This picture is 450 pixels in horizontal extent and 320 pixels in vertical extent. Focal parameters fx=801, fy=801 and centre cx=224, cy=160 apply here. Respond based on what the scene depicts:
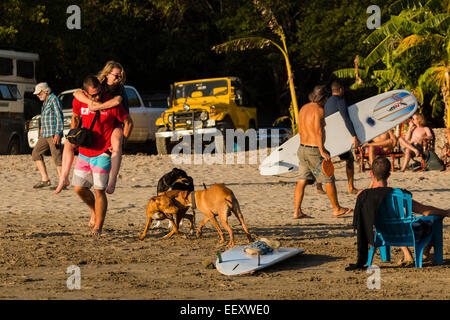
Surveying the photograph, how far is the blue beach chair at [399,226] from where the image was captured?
6.80m

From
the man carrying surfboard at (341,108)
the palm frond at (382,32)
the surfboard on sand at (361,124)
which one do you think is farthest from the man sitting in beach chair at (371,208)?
the palm frond at (382,32)

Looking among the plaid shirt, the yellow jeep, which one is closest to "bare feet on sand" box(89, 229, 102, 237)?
the plaid shirt

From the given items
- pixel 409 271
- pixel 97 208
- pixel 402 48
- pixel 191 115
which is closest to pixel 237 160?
pixel 191 115

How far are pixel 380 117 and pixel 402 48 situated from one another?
7550 mm

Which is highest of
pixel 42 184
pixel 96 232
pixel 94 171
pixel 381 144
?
pixel 381 144

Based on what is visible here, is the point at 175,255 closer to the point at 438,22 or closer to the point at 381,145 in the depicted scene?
the point at 381,145

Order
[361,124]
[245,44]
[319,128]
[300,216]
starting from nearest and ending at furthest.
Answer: [319,128]
[300,216]
[361,124]
[245,44]

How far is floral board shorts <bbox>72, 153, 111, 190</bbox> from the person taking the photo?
8461 millimetres

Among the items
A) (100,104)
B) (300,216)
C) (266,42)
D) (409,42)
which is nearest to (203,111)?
(266,42)

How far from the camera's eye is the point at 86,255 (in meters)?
7.91

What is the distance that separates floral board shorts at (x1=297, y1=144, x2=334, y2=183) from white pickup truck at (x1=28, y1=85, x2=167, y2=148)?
443 inches

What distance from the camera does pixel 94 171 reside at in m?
8.47

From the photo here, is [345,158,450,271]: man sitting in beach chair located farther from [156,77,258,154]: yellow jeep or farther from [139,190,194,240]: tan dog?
[156,77,258,154]: yellow jeep

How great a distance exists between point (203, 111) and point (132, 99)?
221 centimetres
